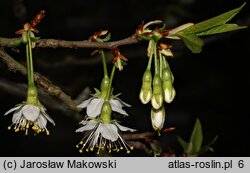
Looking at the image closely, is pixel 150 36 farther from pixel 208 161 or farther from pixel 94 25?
pixel 94 25

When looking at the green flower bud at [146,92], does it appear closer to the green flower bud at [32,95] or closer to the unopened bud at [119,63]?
the unopened bud at [119,63]

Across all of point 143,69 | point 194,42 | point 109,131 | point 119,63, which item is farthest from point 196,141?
point 143,69

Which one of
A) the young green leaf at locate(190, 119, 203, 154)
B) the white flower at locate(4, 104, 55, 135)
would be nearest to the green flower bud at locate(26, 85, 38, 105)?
the white flower at locate(4, 104, 55, 135)

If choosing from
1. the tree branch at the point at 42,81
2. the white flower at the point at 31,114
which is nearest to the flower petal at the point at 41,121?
the white flower at the point at 31,114

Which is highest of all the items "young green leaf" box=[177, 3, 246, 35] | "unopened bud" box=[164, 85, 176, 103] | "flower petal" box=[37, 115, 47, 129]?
"young green leaf" box=[177, 3, 246, 35]

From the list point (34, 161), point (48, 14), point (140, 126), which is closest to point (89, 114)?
point (34, 161)

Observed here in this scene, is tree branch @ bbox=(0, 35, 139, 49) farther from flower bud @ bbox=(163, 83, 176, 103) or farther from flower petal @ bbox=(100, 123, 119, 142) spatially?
flower petal @ bbox=(100, 123, 119, 142)
